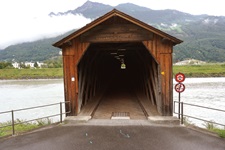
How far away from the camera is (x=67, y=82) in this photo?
9.77 m

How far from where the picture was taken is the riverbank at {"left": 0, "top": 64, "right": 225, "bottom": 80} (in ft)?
187

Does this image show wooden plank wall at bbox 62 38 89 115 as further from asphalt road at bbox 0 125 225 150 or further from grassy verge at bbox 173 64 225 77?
grassy verge at bbox 173 64 225 77

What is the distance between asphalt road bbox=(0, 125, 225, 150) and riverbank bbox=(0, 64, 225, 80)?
49.4 m

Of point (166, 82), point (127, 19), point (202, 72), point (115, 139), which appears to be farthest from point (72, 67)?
point (202, 72)

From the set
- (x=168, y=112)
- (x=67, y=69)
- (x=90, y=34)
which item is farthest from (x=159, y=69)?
(x=67, y=69)

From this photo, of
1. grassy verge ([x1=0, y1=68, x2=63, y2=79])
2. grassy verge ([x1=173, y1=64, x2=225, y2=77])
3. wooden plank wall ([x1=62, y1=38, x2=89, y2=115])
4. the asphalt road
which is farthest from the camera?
grassy verge ([x1=0, y1=68, x2=63, y2=79])

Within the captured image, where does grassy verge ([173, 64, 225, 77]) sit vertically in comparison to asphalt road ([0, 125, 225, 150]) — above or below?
above

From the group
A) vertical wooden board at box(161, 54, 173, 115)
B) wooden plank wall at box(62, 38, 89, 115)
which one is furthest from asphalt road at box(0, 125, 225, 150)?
wooden plank wall at box(62, 38, 89, 115)

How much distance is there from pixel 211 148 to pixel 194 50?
137 meters

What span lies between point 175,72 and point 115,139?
51.5m

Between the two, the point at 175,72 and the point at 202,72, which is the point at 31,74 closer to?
the point at 175,72

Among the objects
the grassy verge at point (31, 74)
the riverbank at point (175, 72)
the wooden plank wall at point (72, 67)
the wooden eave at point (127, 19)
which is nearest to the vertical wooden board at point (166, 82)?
the wooden eave at point (127, 19)

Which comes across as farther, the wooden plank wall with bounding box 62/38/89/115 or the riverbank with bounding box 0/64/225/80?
the riverbank with bounding box 0/64/225/80

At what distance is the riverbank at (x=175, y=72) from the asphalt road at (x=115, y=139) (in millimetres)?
49389
